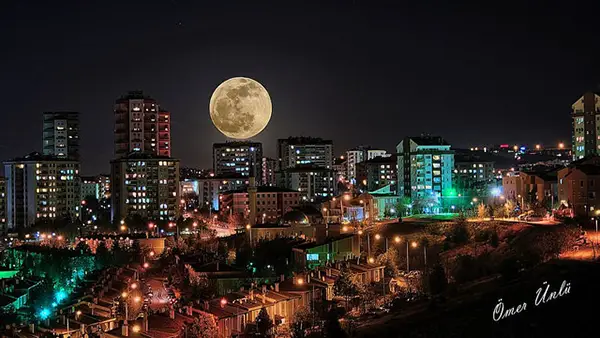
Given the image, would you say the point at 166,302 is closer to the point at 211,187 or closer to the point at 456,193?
the point at 456,193

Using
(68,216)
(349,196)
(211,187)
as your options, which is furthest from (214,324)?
(211,187)

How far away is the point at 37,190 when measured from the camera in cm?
5359

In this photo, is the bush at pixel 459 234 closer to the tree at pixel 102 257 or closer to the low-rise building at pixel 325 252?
the low-rise building at pixel 325 252

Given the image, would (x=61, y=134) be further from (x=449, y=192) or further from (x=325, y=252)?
(x=325, y=252)

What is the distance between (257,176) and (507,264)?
5326 centimetres

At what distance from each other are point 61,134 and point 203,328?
2001 inches

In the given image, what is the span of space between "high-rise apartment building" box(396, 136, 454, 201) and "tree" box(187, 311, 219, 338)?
96.6 ft

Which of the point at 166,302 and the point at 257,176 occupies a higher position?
the point at 257,176

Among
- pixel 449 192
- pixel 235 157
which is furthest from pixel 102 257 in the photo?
pixel 235 157

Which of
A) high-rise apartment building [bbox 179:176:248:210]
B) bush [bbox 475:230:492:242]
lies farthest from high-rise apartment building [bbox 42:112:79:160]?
bush [bbox 475:230:492:242]

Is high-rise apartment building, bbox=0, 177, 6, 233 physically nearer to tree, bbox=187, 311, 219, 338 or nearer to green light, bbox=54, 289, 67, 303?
green light, bbox=54, 289, 67, 303

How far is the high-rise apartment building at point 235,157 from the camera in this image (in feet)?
234

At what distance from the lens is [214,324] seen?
16328mm

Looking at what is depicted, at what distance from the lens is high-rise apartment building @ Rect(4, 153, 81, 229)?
53469mm
